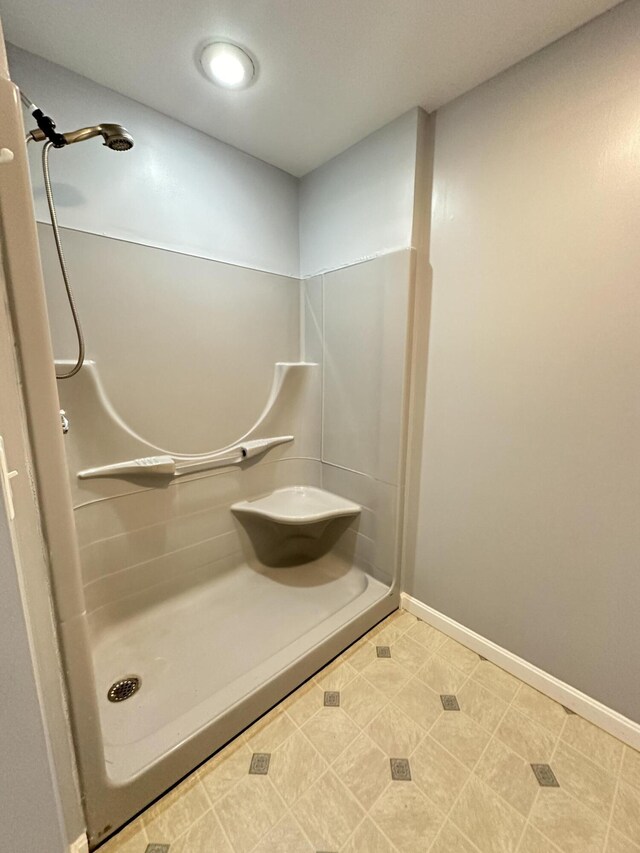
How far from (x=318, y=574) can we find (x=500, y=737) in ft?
A: 3.63

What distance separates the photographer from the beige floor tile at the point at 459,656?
1552 millimetres

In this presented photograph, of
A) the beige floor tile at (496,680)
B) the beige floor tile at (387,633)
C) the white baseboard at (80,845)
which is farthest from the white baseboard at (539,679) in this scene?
the white baseboard at (80,845)

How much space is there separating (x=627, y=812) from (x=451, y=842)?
56 cm

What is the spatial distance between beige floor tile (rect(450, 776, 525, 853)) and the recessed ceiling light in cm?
262

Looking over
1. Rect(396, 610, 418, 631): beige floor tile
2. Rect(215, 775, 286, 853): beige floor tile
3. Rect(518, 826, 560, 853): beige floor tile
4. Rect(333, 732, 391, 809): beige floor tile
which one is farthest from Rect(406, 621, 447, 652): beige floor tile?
Rect(215, 775, 286, 853): beige floor tile

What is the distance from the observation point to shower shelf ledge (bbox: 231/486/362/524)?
1.88 metres

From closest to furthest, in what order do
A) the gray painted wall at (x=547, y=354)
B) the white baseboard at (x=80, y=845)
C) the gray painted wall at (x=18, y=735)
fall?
the gray painted wall at (x=18, y=735)
the white baseboard at (x=80, y=845)
the gray painted wall at (x=547, y=354)

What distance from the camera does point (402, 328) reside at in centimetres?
167

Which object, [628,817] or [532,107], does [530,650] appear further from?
[532,107]

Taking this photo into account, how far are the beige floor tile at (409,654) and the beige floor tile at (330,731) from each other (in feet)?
1.23

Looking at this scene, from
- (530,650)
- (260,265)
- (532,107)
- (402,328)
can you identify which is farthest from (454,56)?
(530,650)

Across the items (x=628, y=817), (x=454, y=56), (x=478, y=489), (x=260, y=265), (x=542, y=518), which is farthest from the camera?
(x=260, y=265)

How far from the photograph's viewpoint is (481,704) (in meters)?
1.38

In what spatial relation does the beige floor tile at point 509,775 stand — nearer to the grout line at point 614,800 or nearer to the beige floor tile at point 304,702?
the grout line at point 614,800
